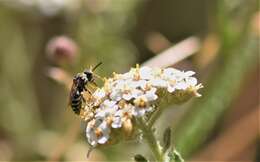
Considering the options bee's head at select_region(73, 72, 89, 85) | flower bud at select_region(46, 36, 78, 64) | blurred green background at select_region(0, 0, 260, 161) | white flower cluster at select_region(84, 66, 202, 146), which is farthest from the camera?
blurred green background at select_region(0, 0, 260, 161)

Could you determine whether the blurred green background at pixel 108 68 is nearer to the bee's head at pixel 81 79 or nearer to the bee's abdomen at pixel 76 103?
the bee's head at pixel 81 79

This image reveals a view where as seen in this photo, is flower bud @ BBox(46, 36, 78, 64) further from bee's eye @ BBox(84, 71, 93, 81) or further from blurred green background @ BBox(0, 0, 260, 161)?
bee's eye @ BBox(84, 71, 93, 81)

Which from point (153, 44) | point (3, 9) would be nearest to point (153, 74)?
point (153, 44)

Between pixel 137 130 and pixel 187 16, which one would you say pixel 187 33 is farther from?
pixel 137 130

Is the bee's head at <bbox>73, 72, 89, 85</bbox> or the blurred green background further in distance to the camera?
the blurred green background

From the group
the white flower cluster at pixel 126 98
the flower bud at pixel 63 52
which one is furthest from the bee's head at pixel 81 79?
the flower bud at pixel 63 52

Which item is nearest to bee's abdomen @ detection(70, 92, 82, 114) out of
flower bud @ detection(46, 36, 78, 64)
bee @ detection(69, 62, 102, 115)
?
→ bee @ detection(69, 62, 102, 115)

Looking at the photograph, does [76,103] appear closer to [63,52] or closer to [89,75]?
[89,75]

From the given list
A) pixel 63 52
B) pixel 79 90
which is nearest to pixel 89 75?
pixel 79 90
